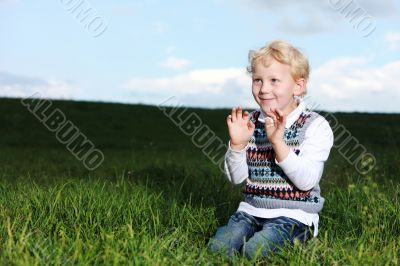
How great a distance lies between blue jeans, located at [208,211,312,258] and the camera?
3.69m

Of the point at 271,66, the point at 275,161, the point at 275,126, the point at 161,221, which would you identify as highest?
the point at 271,66

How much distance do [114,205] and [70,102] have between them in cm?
1667

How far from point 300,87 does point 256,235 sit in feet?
3.35

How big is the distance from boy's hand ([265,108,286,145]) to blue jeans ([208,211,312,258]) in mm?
563

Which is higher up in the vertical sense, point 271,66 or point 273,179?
point 271,66

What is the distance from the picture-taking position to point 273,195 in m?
3.89

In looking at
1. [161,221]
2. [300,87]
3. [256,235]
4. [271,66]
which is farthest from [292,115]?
[161,221]

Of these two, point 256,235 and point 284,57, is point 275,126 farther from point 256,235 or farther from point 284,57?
point 256,235

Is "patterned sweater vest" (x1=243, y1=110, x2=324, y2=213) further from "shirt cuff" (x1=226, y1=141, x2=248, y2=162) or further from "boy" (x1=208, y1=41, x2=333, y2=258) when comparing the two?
"shirt cuff" (x1=226, y1=141, x2=248, y2=162)

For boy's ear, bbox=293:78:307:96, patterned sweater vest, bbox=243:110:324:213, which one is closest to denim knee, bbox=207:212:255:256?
patterned sweater vest, bbox=243:110:324:213

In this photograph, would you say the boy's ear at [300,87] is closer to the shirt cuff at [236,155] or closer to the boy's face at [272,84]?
the boy's face at [272,84]

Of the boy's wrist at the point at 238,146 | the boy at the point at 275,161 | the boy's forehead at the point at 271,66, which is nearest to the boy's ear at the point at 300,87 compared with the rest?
the boy at the point at 275,161

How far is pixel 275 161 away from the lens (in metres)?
3.75

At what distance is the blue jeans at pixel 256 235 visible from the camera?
12.1 feet
